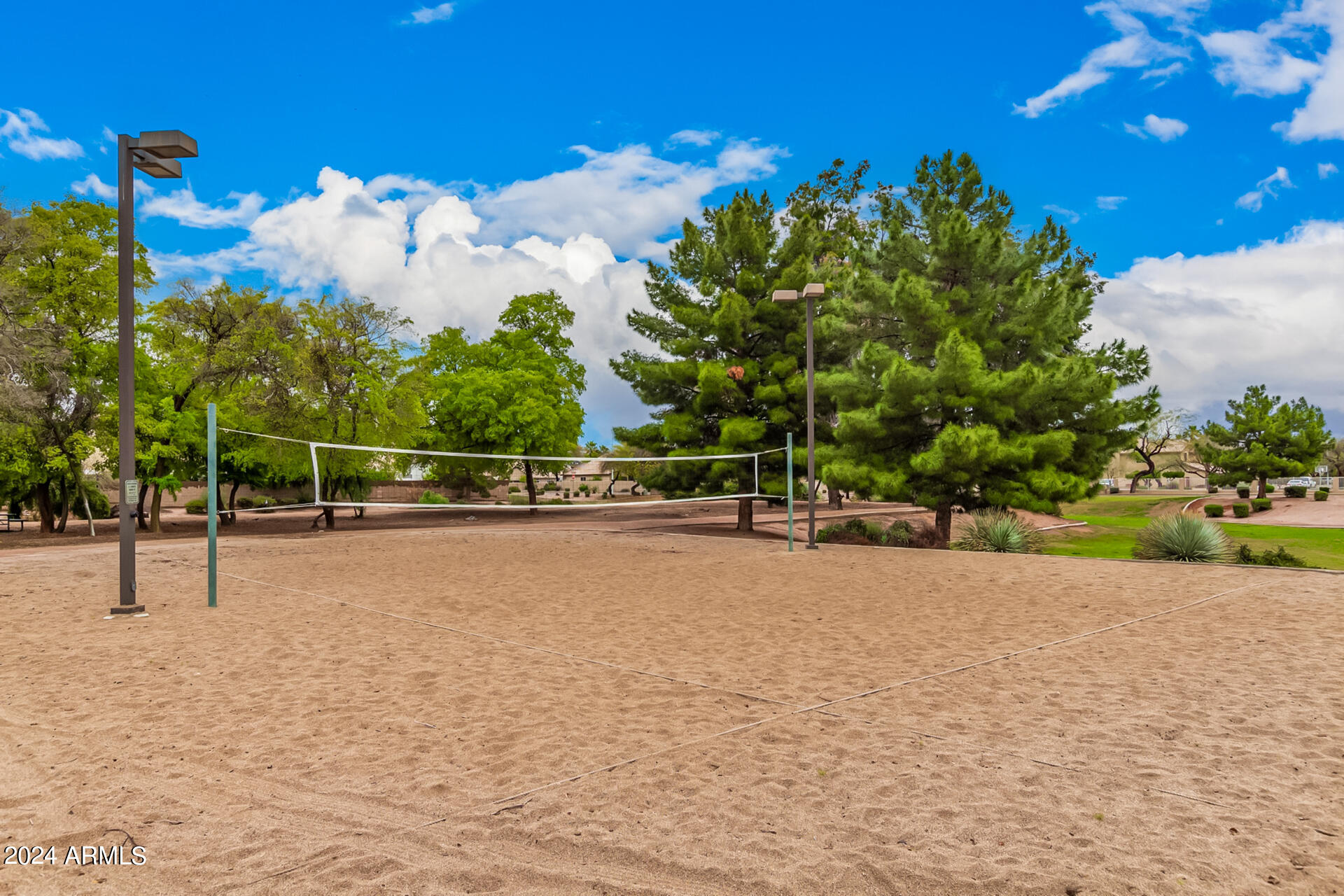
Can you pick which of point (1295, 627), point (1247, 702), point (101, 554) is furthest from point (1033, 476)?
point (101, 554)

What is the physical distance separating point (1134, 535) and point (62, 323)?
32726 mm

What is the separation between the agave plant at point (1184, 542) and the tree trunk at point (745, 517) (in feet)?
35.7

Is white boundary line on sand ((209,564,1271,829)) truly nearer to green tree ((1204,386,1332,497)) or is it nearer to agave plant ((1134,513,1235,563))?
agave plant ((1134,513,1235,563))

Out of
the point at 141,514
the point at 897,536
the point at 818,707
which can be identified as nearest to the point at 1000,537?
the point at 897,536

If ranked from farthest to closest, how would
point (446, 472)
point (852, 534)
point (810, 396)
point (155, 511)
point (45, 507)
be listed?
point (446, 472), point (155, 511), point (45, 507), point (852, 534), point (810, 396)

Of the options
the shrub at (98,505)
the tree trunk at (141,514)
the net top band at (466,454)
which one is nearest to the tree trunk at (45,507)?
the tree trunk at (141,514)

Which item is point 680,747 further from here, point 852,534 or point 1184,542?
point 852,534

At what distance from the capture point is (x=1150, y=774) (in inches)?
160

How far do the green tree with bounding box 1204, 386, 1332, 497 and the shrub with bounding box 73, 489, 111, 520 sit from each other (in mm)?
55663

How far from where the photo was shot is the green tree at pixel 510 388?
29.8 metres

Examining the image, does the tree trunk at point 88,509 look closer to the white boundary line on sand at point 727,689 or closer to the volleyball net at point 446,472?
the volleyball net at point 446,472

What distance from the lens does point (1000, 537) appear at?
17.0 m

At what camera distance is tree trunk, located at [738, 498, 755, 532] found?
23.6 meters

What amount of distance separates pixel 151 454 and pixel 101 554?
736cm
